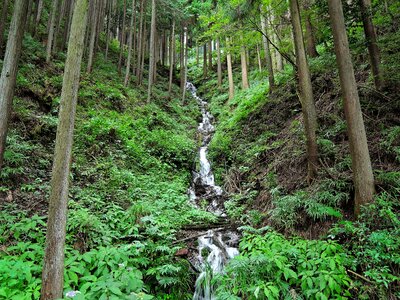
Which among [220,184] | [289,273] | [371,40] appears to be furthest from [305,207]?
[220,184]

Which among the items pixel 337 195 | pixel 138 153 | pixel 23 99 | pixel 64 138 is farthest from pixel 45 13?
pixel 337 195

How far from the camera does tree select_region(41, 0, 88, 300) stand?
3.39m

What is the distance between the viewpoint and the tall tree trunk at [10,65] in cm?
515

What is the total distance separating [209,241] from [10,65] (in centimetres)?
601

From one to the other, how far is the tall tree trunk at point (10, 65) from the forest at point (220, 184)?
0.09 feet

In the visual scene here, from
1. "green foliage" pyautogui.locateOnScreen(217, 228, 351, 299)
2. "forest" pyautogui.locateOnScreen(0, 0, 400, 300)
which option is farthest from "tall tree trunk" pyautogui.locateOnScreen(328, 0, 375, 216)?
"green foliage" pyautogui.locateOnScreen(217, 228, 351, 299)

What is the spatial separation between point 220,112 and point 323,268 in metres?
15.8

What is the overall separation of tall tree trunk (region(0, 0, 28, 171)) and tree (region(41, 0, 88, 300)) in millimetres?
2326

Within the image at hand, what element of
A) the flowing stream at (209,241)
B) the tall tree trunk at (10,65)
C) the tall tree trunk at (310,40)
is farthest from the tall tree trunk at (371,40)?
the tall tree trunk at (10,65)

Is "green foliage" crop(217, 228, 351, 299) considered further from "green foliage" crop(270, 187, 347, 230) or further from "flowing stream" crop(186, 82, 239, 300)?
"green foliage" crop(270, 187, 347, 230)

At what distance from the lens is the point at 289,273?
4141mm

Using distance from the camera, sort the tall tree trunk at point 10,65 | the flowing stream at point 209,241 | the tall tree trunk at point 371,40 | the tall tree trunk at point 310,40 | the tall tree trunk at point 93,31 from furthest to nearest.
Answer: the tall tree trunk at point 93,31 → the tall tree trunk at point 310,40 → the tall tree trunk at point 371,40 → the flowing stream at point 209,241 → the tall tree trunk at point 10,65

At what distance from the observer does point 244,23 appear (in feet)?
29.0

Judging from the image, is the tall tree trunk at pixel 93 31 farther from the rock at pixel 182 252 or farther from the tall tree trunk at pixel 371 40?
the tall tree trunk at pixel 371 40
